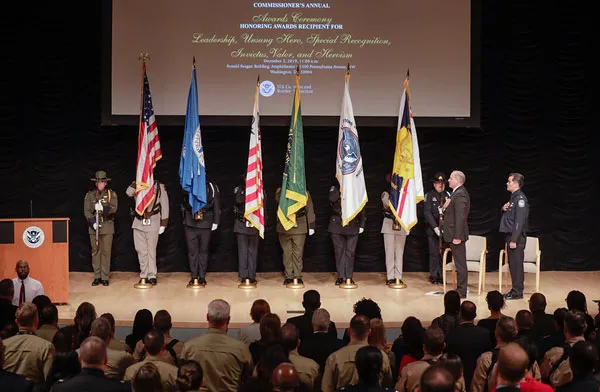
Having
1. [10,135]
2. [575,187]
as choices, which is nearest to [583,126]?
[575,187]

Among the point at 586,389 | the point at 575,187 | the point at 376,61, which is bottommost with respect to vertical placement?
the point at 586,389

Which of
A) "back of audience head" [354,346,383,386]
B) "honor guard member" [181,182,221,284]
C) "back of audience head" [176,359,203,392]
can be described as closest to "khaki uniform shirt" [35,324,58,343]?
"back of audience head" [176,359,203,392]

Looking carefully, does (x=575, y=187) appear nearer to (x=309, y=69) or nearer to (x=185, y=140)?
(x=309, y=69)

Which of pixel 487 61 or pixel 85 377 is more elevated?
pixel 487 61

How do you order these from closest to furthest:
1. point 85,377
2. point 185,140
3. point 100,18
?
point 85,377, point 185,140, point 100,18

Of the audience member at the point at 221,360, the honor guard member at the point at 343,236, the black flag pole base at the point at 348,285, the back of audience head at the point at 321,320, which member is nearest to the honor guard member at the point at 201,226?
the honor guard member at the point at 343,236

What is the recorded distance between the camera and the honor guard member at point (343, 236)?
11594 millimetres

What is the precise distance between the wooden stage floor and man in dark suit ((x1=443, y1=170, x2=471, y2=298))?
383mm

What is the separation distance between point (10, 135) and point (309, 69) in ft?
15.0

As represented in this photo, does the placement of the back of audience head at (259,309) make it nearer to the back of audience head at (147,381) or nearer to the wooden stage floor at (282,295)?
the back of audience head at (147,381)

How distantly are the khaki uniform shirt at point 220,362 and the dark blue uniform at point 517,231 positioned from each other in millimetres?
6104

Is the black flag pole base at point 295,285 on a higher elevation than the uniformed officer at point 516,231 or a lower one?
lower

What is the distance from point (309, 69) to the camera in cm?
1171

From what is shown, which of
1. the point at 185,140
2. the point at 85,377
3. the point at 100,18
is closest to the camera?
the point at 85,377
